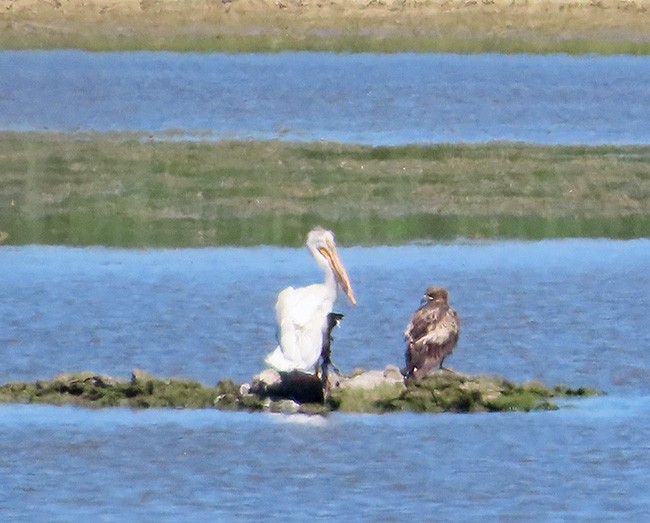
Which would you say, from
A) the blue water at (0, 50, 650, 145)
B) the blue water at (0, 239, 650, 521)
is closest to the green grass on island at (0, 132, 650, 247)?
the blue water at (0, 239, 650, 521)

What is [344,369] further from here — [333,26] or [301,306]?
[333,26]

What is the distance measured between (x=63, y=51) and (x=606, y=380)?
2446 centimetres

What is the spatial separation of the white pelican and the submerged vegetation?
0.85ft

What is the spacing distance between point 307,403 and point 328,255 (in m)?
1.01

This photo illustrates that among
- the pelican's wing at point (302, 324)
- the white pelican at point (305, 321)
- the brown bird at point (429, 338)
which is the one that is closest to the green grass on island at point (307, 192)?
the brown bird at point (429, 338)

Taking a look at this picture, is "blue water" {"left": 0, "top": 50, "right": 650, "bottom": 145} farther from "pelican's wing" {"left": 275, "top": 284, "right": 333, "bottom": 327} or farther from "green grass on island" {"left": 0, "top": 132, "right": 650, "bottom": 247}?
"pelican's wing" {"left": 275, "top": 284, "right": 333, "bottom": 327}

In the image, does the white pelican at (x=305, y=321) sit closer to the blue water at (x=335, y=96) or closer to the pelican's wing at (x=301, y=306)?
the pelican's wing at (x=301, y=306)

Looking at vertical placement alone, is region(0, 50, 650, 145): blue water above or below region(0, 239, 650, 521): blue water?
above

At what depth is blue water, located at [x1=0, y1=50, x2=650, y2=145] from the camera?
25078mm

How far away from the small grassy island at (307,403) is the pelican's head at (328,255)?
52 centimetres

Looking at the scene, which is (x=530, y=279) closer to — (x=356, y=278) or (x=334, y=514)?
(x=356, y=278)

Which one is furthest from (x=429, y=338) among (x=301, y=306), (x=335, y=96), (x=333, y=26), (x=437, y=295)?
(x=333, y=26)

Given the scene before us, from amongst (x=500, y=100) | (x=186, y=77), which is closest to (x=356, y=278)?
(x=500, y=100)

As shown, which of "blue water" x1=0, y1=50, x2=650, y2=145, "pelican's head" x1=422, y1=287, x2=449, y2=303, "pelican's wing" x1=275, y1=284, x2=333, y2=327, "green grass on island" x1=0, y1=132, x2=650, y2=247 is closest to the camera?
"pelican's wing" x1=275, y1=284, x2=333, y2=327
